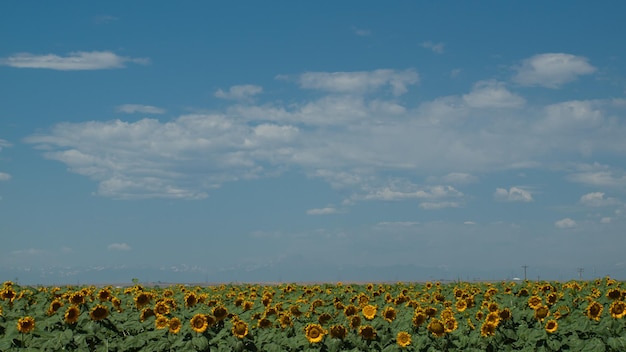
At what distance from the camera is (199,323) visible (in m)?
12.3

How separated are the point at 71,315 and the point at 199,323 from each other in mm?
2244

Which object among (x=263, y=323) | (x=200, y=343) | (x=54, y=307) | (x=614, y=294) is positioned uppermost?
(x=614, y=294)

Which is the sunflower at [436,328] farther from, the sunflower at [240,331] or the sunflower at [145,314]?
the sunflower at [145,314]

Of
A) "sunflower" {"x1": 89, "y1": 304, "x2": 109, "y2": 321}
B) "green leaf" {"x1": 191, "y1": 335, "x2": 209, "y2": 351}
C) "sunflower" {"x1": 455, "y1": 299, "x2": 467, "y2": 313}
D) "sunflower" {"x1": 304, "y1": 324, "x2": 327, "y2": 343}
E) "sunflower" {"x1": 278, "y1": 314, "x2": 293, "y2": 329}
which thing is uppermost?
"sunflower" {"x1": 455, "y1": 299, "x2": 467, "y2": 313}

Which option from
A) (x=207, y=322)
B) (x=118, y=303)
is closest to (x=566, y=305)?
(x=207, y=322)

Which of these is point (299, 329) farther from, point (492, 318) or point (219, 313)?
point (492, 318)

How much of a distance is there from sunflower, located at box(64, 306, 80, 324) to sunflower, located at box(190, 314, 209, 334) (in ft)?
6.75

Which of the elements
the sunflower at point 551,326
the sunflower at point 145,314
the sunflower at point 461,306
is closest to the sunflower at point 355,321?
the sunflower at point 461,306

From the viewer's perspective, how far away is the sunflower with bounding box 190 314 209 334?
12.2m

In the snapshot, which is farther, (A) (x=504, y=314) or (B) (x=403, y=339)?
(A) (x=504, y=314)

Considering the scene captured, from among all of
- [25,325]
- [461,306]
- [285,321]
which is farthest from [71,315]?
[461,306]

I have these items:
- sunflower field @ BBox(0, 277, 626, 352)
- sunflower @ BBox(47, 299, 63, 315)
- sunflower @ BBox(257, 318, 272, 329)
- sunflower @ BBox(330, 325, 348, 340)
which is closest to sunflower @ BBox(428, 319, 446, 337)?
sunflower field @ BBox(0, 277, 626, 352)

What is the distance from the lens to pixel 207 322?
1240cm

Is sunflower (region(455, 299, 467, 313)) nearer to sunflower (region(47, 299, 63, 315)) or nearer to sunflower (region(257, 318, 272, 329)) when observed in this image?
sunflower (region(257, 318, 272, 329))
